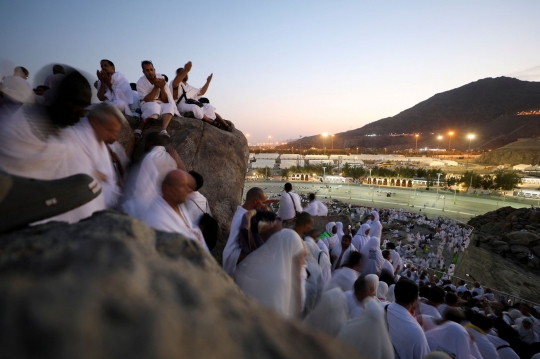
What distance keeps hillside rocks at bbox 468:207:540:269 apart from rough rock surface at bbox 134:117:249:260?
14832mm

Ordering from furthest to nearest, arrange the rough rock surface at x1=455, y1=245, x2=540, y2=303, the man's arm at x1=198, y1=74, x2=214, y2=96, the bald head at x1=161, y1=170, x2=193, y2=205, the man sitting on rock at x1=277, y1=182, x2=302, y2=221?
the rough rock surface at x1=455, y1=245, x2=540, y2=303
the man's arm at x1=198, y1=74, x2=214, y2=96
the man sitting on rock at x1=277, y1=182, x2=302, y2=221
the bald head at x1=161, y1=170, x2=193, y2=205

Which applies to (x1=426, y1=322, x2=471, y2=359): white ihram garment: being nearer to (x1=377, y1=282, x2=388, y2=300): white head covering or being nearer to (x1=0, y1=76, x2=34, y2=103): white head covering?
(x1=377, y1=282, x2=388, y2=300): white head covering

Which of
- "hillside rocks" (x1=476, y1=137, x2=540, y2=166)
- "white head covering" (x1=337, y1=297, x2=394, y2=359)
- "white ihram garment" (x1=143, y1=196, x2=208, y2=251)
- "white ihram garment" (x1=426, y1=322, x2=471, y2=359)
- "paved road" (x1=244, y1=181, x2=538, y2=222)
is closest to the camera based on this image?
"white ihram garment" (x1=143, y1=196, x2=208, y2=251)

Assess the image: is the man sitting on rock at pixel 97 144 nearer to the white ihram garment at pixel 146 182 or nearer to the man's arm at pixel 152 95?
the white ihram garment at pixel 146 182

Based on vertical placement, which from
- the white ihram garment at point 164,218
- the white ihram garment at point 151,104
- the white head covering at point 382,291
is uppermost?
the white ihram garment at point 151,104

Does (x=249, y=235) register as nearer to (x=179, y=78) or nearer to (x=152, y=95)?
(x=152, y=95)

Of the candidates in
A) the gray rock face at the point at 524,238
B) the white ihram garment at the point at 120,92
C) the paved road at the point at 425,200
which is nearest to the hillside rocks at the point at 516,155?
the paved road at the point at 425,200

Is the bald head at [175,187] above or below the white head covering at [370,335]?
above

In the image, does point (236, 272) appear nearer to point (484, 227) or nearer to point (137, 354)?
point (137, 354)

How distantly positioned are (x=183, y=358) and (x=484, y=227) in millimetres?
26390

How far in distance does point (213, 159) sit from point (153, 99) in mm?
1619

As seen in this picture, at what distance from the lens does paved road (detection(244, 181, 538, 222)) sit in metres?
30.9

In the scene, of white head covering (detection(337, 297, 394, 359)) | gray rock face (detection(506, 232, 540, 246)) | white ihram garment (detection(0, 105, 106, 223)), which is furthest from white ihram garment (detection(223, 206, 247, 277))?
gray rock face (detection(506, 232, 540, 246))

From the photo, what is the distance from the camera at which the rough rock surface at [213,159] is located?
5473 millimetres
